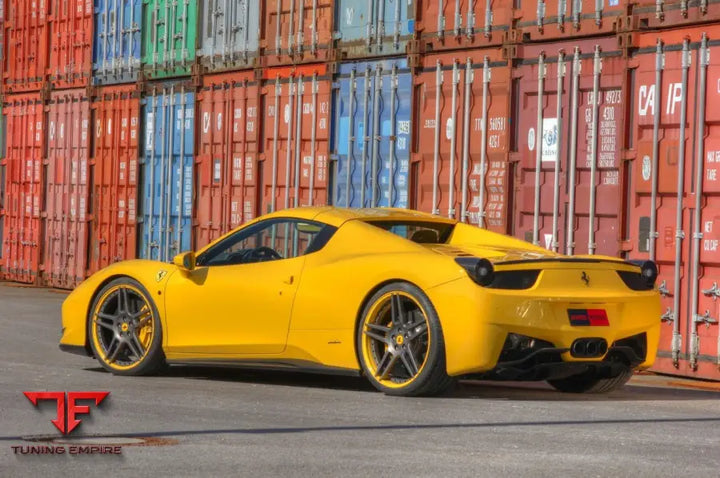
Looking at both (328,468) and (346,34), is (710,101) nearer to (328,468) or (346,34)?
(346,34)

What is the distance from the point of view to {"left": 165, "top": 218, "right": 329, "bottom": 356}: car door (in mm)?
9656

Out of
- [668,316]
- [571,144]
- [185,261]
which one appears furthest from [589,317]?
[571,144]

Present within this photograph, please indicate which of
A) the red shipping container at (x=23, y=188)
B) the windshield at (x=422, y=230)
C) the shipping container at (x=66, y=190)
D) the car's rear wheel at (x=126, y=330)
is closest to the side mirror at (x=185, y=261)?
the car's rear wheel at (x=126, y=330)

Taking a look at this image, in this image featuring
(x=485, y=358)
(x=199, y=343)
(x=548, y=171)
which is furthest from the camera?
(x=548, y=171)

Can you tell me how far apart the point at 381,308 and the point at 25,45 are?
52.5 feet

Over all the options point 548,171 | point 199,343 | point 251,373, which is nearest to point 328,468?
point 199,343

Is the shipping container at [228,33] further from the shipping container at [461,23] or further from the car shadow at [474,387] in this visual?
the car shadow at [474,387]

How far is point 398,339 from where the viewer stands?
8.91m

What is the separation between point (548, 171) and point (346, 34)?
12.5 ft

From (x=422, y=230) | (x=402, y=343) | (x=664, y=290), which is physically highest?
(x=422, y=230)

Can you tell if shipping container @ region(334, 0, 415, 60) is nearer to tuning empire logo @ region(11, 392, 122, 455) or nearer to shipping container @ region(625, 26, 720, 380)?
shipping container @ region(625, 26, 720, 380)

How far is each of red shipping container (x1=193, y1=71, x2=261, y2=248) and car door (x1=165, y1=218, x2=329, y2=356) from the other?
7.47m

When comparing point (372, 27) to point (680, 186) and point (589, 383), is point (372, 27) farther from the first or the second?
point (589, 383)

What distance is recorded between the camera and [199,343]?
10.0 m
